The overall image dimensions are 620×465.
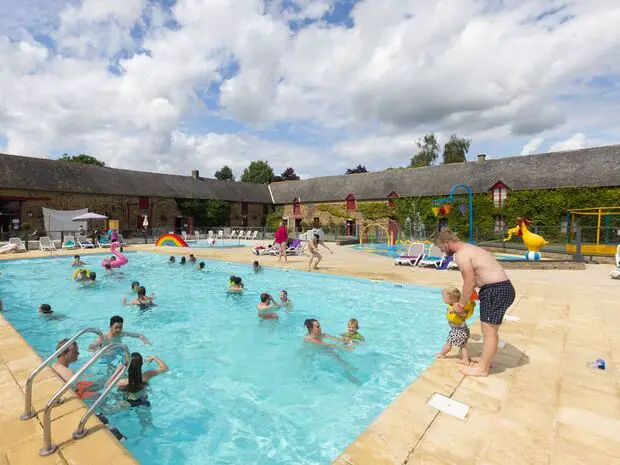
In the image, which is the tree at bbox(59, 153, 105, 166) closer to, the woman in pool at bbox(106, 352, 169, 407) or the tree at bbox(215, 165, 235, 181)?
the tree at bbox(215, 165, 235, 181)

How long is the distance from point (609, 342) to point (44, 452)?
722 centimetres

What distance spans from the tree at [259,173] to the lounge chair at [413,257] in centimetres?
6125

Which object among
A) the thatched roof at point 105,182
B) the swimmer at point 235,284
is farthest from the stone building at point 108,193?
the swimmer at point 235,284

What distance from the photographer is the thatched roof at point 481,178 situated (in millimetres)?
25828

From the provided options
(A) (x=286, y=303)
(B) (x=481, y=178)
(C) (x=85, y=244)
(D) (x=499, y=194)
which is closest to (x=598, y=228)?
(D) (x=499, y=194)

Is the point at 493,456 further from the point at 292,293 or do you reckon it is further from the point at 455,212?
the point at 455,212

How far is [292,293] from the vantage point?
428 inches

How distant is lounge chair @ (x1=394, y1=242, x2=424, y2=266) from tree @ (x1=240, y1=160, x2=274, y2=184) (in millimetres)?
61248

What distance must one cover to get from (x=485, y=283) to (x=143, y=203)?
33814 millimetres

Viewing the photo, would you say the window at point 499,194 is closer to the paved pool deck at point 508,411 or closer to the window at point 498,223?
the window at point 498,223

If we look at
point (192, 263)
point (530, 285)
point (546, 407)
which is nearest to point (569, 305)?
point (530, 285)

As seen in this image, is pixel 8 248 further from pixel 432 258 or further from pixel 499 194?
pixel 499 194


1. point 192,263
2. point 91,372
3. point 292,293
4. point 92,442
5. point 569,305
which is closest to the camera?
point 92,442

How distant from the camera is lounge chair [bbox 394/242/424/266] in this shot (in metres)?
14.2
